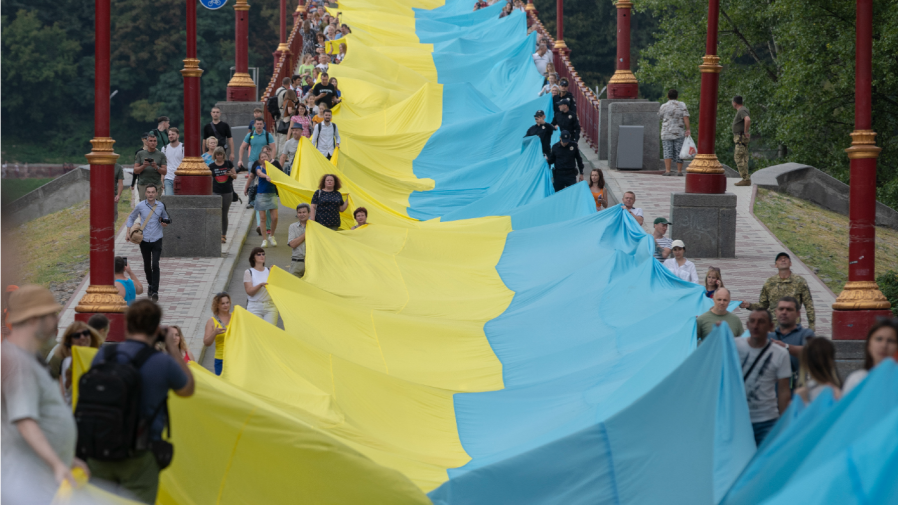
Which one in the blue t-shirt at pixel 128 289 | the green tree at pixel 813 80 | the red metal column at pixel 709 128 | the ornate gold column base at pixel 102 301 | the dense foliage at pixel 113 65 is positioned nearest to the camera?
the ornate gold column base at pixel 102 301

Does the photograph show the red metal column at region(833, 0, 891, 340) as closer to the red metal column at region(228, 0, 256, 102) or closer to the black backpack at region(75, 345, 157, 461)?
the black backpack at region(75, 345, 157, 461)

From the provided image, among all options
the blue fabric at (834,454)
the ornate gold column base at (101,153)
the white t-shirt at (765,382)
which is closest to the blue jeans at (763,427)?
the white t-shirt at (765,382)

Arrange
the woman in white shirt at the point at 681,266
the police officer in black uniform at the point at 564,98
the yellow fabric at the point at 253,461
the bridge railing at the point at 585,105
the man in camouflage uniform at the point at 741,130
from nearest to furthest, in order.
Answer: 1. the yellow fabric at the point at 253,461
2. the woman in white shirt at the point at 681,266
3. the police officer in black uniform at the point at 564,98
4. the man in camouflage uniform at the point at 741,130
5. the bridge railing at the point at 585,105

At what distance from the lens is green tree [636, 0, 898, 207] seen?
27672mm

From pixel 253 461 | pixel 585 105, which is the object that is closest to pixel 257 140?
pixel 585 105

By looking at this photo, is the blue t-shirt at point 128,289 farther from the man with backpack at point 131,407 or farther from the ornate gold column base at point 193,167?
the man with backpack at point 131,407

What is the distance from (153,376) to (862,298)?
7659mm

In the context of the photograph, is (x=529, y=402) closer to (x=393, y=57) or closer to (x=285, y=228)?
(x=285, y=228)

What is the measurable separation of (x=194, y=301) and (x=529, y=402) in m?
5.54

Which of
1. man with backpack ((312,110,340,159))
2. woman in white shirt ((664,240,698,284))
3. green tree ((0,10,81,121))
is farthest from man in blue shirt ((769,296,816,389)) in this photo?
green tree ((0,10,81,121))

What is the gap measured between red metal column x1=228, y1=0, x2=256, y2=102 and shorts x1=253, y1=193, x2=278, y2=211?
7611 mm

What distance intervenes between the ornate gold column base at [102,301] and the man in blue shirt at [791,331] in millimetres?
5911

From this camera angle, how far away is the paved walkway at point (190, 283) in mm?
12320

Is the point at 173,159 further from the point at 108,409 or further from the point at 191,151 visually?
the point at 108,409
